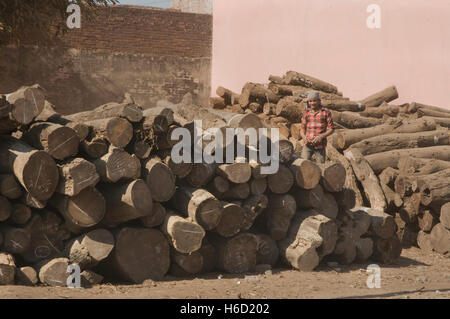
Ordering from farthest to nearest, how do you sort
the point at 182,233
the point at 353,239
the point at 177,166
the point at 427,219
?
the point at 427,219 < the point at 353,239 < the point at 177,166 < the point at 182,233

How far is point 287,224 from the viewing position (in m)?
7.67

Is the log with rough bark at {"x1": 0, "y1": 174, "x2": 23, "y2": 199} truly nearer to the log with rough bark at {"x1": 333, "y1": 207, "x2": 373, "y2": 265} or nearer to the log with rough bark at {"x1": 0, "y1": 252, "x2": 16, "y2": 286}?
the log with rough bark at {"x1": 0, "y1": 252, "x2": 16, "y2": 286}

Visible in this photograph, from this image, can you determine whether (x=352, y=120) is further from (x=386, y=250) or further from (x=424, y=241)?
(x=386, y=250)

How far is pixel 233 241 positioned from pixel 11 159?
2551 mm

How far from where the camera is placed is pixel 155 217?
22.2 feet

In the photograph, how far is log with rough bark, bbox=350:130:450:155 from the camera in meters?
11.2

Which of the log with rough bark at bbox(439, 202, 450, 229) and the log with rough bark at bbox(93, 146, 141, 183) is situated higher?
the log with rough bark at bbox(93, 146, 141, 183)

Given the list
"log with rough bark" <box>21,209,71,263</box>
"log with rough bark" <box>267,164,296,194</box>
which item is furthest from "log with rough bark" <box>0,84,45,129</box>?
"log with rough bark" <box>267,164,296,194</box>

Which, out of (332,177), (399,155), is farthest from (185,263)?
(399,155)

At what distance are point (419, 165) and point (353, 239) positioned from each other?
306cm

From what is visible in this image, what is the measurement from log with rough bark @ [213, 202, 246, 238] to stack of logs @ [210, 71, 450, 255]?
3.40 meters

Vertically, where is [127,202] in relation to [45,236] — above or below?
above
